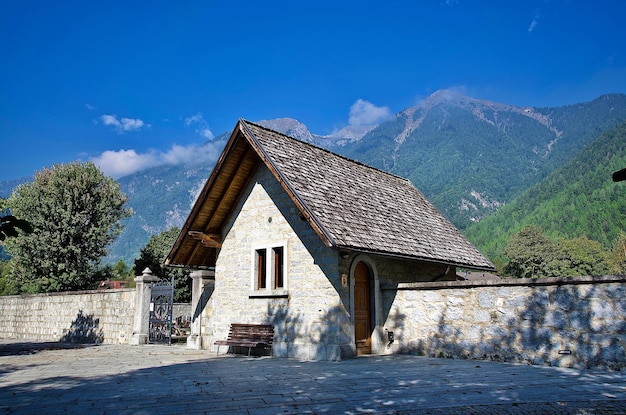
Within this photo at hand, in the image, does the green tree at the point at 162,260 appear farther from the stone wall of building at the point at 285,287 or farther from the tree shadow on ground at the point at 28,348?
the stone wall of building at the point at 285,287

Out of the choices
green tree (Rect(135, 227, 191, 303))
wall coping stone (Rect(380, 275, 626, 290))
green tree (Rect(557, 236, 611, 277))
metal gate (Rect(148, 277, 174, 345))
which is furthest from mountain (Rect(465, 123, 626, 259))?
metal gate (Rect(148, 277, 174, 345))

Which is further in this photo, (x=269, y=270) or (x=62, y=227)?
(x=62, y=227)

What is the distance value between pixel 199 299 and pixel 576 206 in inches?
3222

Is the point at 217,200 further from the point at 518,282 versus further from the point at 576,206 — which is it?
the point at 576,206

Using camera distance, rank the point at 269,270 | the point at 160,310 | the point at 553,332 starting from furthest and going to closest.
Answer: the point at 160,310, the point at 269,270, the point at 553,332

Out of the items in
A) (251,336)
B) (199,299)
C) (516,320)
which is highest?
(199,299)

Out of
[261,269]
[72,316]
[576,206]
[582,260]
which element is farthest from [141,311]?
[576,206]

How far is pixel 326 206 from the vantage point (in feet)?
39.7

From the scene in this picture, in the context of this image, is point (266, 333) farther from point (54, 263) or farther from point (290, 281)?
point (54, 263)

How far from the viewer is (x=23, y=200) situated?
2892 centimetres

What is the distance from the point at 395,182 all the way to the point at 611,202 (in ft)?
237

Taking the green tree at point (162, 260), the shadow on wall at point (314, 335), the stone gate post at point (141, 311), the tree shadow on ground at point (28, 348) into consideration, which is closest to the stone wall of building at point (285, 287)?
the shadow on wall at point (314, 335)

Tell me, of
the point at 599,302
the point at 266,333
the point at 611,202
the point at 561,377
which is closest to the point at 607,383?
the point at 561,377

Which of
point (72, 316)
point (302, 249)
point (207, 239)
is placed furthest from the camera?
point (72, 316)
